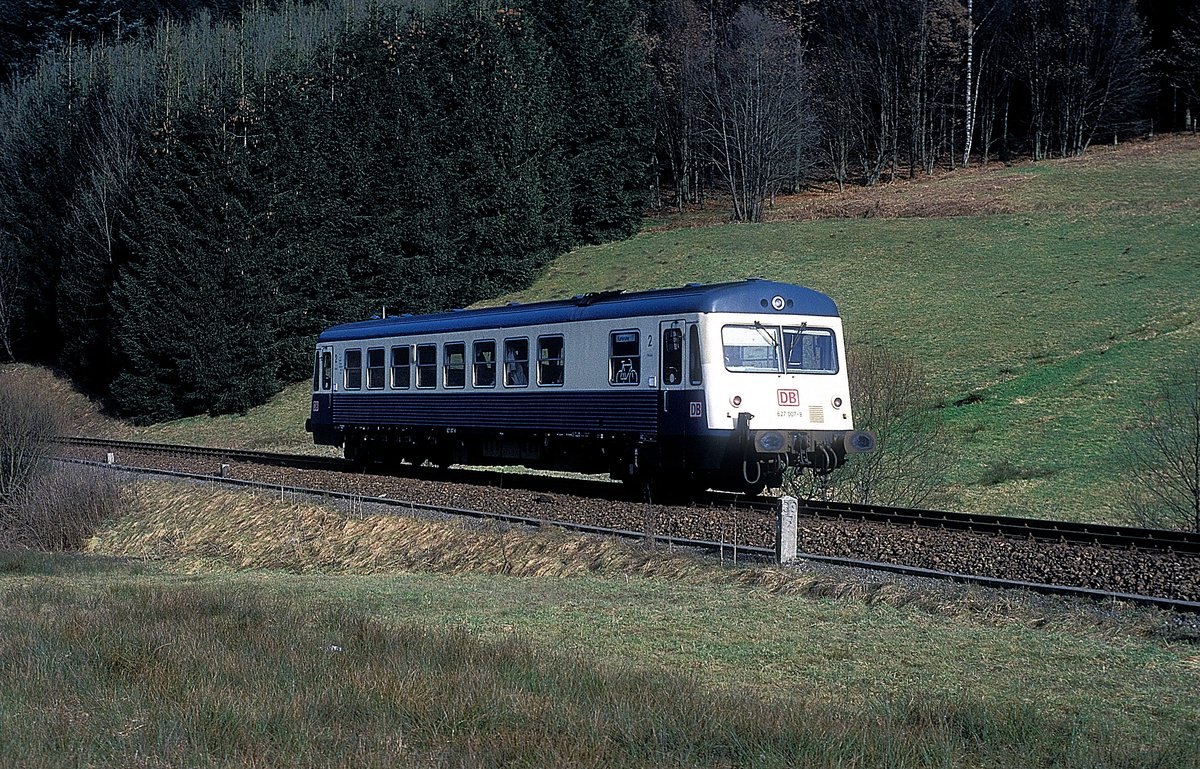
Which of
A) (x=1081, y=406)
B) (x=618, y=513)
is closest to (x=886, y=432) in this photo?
(x=618, y=513)

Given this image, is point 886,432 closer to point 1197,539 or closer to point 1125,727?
point 1197,539

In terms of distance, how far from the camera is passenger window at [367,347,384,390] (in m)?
26.3

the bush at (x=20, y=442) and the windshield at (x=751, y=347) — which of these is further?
the bush at (x=20, y=442)

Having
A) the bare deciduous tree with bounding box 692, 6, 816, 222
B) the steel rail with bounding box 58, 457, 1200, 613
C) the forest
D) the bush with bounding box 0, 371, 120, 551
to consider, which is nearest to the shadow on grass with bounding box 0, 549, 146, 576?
the bush with bounding box 0, 371, 120, 551

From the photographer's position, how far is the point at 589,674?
8883 millimetres

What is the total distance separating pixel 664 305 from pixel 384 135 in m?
33.3

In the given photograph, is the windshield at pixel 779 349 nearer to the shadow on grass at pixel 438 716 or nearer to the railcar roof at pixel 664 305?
the railcar roof at pixel 664 305

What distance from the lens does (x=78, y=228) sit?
48.6 meters

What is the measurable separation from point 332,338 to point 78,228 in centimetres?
2488

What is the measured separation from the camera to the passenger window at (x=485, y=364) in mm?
22672

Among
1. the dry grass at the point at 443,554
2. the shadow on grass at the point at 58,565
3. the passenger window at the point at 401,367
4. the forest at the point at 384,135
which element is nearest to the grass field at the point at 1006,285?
the forest at the point at 384,135

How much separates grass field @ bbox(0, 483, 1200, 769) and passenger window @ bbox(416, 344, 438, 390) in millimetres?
9081

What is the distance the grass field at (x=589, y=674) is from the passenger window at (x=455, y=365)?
27.2 ft

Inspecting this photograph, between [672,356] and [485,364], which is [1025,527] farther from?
[485,364]
